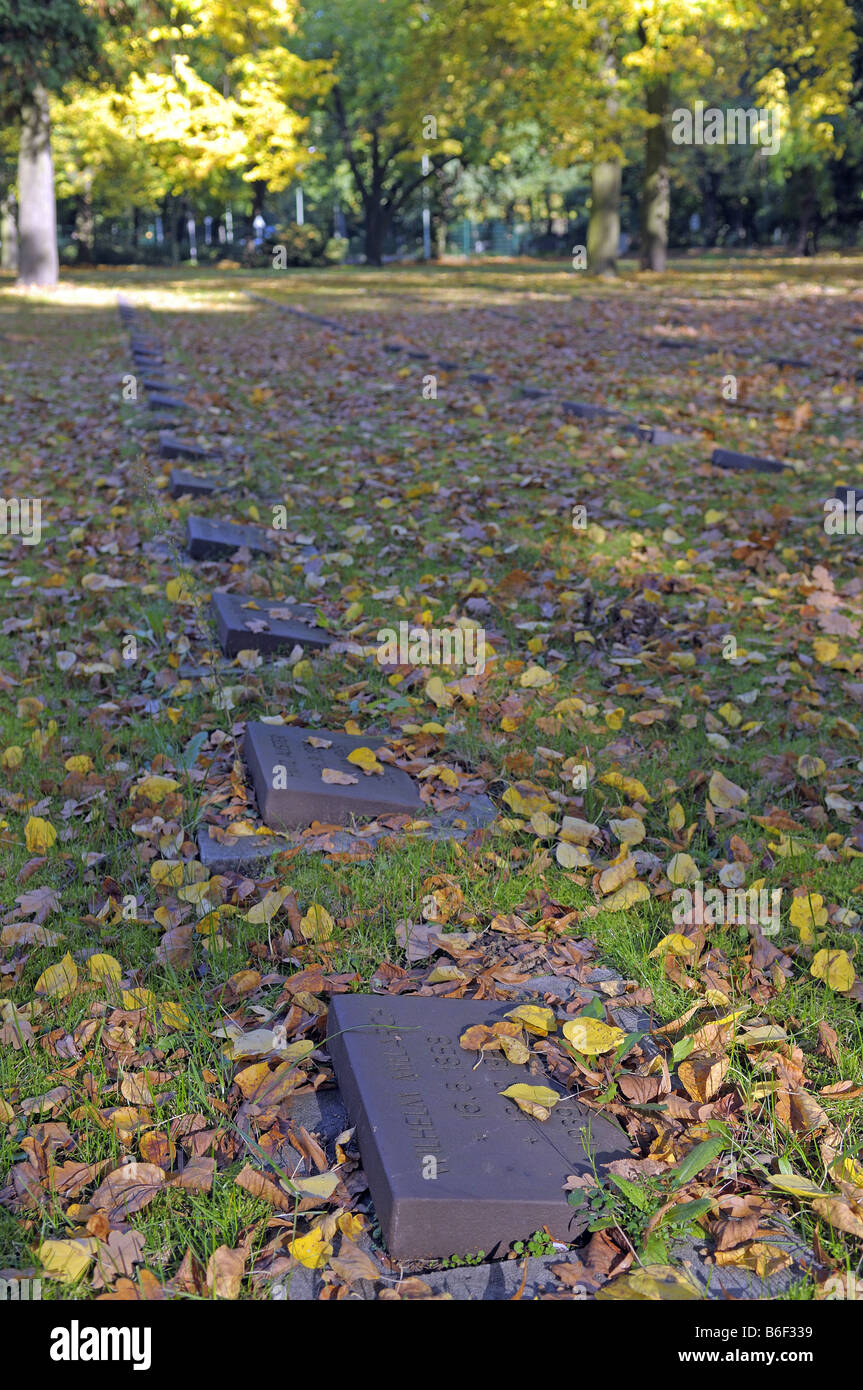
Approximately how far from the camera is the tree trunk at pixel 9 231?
125 feet

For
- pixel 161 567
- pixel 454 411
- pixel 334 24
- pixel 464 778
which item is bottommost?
pixel 464 778

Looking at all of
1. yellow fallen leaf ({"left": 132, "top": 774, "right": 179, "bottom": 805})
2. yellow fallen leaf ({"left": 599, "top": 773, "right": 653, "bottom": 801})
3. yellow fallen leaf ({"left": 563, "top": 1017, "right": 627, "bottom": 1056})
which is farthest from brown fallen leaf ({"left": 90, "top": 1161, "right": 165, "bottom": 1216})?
yellow fallen leaf ({"left": 599, "top": 773, "right": 653, "bottom": 801})

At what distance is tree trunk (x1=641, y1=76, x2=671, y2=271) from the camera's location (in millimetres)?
22334

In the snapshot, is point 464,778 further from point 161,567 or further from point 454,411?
point 454,411

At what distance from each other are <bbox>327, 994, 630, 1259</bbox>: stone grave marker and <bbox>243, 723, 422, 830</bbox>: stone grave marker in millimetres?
889

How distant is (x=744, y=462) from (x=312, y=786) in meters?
5.05

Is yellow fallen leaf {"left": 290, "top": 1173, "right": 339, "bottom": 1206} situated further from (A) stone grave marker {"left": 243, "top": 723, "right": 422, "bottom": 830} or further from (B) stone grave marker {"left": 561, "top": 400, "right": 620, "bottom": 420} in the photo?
(B) stone grave marker {"left": 561, "top": 400, "right": 620, "bottom": 420}

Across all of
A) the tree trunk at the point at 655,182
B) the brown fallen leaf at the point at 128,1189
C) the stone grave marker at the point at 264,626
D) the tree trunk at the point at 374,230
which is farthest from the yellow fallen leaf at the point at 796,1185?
the tree trunk at the point at 374,230

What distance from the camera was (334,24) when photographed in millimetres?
38625

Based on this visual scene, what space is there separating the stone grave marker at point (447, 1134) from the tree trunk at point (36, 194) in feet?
83.5

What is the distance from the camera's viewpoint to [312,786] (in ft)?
10.8
